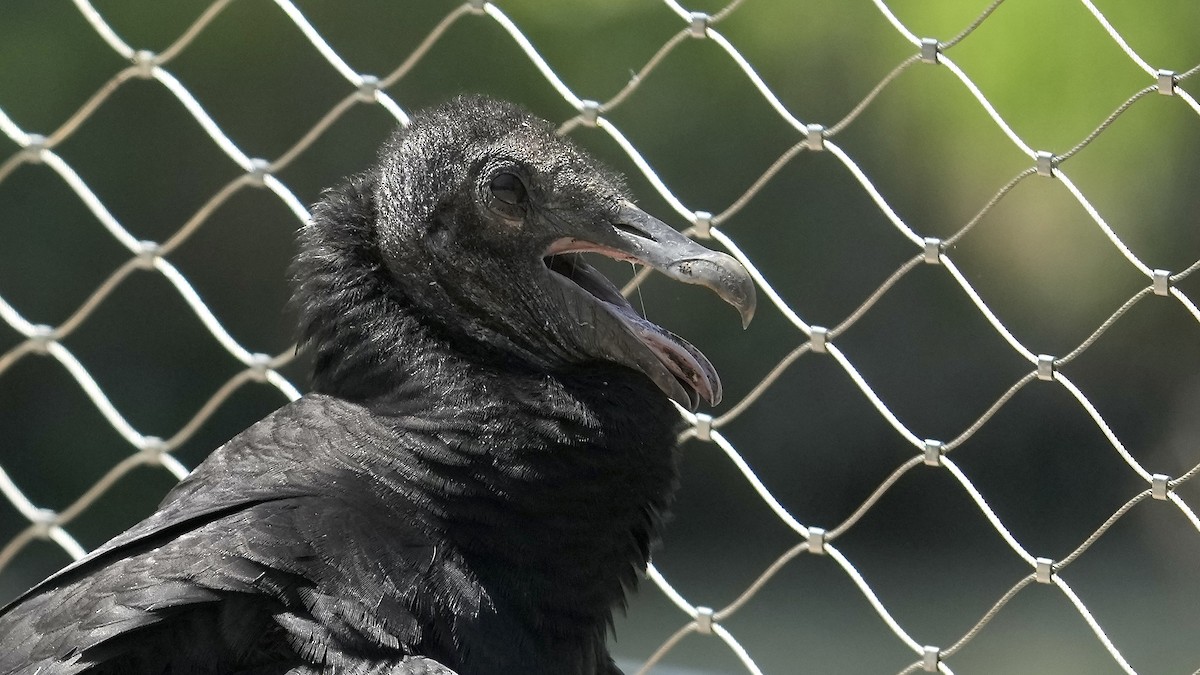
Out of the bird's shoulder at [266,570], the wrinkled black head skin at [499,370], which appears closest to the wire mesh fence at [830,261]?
the wrinkled black head skin at [499,370]

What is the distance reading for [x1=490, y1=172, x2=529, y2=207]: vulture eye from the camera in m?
1.67

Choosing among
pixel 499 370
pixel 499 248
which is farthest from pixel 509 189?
pixel 499 370

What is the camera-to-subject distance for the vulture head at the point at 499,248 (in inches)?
64.6

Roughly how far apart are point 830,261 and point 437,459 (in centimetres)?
222

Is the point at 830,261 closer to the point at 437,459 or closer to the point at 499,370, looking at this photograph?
the point at 499,370

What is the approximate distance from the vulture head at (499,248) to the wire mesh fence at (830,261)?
162cm

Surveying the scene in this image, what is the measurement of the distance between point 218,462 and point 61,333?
3.46ft

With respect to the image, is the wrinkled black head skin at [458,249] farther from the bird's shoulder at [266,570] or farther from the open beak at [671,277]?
the bird's shoulder at [266,570]

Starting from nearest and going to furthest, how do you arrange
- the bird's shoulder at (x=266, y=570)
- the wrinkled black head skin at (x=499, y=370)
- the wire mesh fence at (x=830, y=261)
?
the bird's shoulder at (x=266, y=570)
the wrinkled black head skin at (x=499, y=370)
the wire mesh fence at (x=830, y=261)

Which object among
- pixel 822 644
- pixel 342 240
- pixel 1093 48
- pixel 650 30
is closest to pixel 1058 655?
pixel 822 644

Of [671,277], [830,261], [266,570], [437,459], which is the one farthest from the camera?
[830,261]

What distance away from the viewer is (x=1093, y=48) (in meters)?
3.29

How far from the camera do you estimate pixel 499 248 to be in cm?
168

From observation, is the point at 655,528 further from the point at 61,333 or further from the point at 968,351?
the point at 968,351
